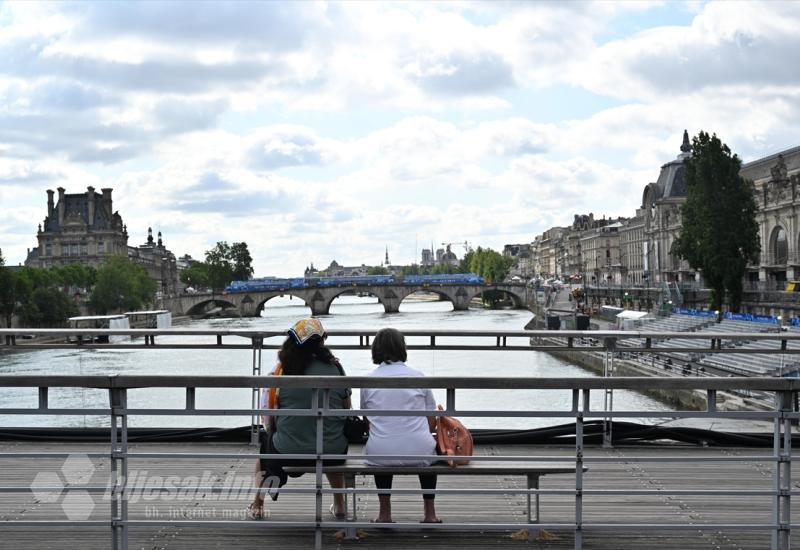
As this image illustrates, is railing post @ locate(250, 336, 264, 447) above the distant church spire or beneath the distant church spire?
beneath

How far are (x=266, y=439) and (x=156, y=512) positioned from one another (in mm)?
713

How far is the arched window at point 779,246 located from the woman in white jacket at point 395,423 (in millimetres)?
53864

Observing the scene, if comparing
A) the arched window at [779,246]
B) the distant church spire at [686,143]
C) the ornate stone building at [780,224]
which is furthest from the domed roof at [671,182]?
the arched window at [779,246]

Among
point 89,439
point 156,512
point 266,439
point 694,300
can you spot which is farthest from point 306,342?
point 694,300

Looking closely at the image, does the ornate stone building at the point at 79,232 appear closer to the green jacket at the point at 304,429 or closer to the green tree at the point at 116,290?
the green tree at the point at 116,290

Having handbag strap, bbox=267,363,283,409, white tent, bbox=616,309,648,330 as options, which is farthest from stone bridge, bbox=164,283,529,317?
handbag strap, bbox=267,363,283,409

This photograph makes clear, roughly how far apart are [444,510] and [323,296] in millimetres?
97036

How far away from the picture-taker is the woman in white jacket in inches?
180

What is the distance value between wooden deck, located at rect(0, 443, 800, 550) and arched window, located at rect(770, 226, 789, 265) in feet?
170

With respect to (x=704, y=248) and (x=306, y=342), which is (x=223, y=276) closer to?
(x=704, y=248)

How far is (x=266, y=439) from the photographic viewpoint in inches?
196

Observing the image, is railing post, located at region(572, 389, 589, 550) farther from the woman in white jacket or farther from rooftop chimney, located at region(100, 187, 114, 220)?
rooftop chimney, located at region(100, 187, 114, 220)

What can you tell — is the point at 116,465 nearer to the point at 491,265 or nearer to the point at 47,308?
the point at 47,308

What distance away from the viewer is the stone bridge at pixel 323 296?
98500 millimetres
